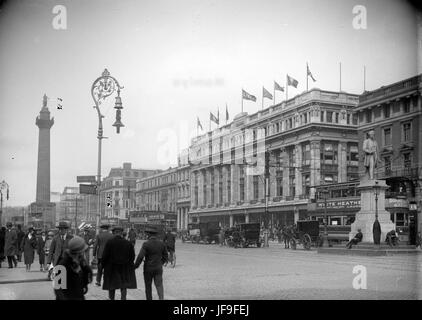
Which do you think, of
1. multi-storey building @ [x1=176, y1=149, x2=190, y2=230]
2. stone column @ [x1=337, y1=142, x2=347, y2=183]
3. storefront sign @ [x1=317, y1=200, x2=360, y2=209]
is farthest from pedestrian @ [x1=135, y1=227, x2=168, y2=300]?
multi-storey building @ [x1=176, y1=149, x2=190, y2=230]

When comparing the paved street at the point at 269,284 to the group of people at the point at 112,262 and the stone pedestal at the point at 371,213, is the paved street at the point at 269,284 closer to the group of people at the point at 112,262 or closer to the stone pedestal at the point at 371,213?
the group of people at the point at 112,262

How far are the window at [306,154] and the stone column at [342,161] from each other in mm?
3702

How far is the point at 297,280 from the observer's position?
1602 cm

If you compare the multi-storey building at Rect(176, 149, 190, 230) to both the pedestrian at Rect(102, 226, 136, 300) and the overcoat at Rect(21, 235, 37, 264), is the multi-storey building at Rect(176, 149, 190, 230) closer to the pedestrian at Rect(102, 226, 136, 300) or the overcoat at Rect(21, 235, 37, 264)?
the overcoat at Rect(21, 235, 37, 264)

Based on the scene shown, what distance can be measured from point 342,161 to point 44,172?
39.7 meters

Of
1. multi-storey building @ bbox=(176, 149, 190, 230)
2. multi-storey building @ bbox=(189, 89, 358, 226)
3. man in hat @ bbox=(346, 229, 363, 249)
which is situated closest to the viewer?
man in hat @ bbox=(346, 229, 363, 249)

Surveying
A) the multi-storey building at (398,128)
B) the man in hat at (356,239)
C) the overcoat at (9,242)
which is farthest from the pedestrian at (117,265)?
the multi-storey building at (398,128)

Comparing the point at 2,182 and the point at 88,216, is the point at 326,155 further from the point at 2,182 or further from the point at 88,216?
the point at 88,216

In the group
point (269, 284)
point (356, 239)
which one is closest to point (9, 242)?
point (269, 284)

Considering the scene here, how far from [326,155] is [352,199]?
100ft

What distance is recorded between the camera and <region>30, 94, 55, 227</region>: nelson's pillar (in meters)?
70.4

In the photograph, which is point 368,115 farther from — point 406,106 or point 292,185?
point 292,185

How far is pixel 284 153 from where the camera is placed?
7206 centimetres
